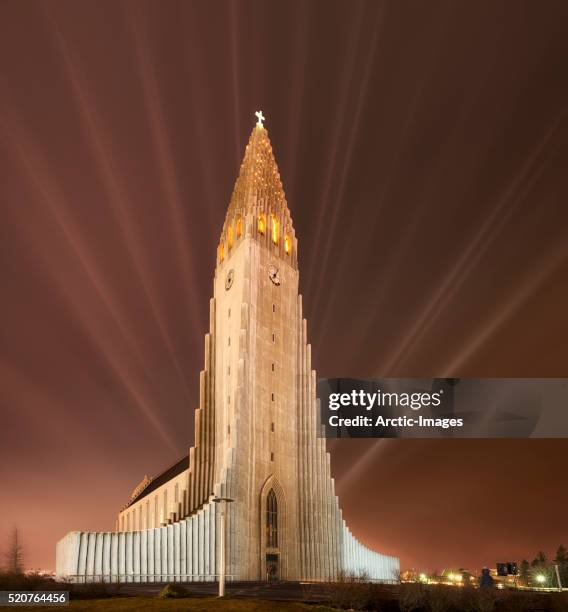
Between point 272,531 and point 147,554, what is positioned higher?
point 272,531

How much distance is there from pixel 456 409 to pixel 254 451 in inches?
756

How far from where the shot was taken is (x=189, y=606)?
24.2 meters

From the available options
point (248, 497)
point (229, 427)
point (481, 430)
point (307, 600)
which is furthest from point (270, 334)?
point (307, 600)

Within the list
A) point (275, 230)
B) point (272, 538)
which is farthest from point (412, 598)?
point (275, 230)

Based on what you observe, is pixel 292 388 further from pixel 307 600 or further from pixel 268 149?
pixel 307 600

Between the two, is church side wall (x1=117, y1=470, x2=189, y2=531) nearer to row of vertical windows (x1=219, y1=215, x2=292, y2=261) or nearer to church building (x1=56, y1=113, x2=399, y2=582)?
church building (x1=56, y1=113, x2=399, y2=582)

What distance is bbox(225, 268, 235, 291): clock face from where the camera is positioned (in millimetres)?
62438

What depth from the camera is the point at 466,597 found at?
1000 inches

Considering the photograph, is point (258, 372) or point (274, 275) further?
point (274, 275)

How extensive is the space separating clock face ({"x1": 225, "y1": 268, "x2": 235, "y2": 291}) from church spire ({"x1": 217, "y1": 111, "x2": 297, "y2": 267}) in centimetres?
292

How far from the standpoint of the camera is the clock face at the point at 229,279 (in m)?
62.4

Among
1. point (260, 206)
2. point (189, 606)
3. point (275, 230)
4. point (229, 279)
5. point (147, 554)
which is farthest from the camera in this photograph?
point (275, 230)

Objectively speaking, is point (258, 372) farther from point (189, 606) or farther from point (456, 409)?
point (189, 606)

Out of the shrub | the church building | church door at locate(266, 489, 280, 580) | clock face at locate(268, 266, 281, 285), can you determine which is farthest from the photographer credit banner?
clock face at locate(268, 266, 281, 285)
